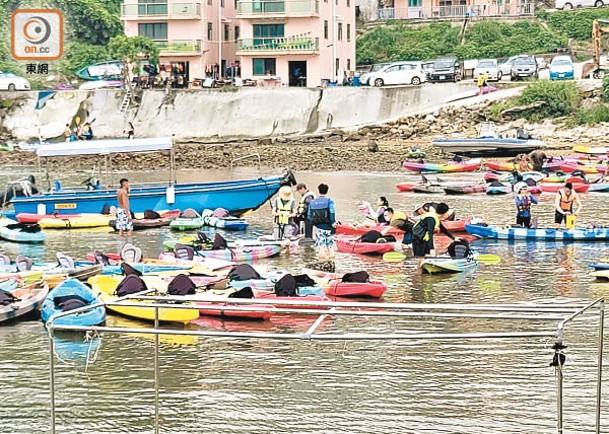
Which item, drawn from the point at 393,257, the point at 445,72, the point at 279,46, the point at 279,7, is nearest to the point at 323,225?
the point at 393,257

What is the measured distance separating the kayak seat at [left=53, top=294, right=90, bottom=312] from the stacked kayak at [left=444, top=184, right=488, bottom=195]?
2069cm

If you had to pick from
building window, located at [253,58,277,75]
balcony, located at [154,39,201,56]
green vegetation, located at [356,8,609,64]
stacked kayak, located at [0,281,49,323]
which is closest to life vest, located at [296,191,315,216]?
stacked kayak, located at [0,281,49,323]

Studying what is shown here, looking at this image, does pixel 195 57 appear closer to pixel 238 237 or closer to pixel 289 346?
pixel 238 237

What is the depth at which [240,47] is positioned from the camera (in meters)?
62.1

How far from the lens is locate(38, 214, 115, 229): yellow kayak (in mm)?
29438

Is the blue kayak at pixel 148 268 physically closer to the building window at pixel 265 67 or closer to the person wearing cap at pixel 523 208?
the person wearing cap at pixel 523 208

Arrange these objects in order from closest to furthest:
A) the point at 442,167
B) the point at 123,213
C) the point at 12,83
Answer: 1. the point at 123,213
2. the point at 442,167
3. the point at 12,83

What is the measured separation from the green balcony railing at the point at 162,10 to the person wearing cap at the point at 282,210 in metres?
39.0

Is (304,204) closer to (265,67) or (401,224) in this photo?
(401,224)

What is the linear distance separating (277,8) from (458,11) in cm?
1533

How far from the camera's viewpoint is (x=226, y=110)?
57.2 meters

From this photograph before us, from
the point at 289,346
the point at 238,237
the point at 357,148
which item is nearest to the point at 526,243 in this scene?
the point at 238,237

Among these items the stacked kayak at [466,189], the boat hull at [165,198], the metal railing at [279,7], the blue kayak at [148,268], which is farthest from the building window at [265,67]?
the blue kayak at [148,268]

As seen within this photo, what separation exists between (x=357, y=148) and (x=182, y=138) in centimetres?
1070
